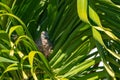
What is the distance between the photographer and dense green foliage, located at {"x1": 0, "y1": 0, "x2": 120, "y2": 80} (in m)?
0.99

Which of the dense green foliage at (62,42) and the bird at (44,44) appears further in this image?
the bird at (44,44)

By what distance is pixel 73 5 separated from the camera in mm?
1126

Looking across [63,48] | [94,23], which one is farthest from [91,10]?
[63,48]

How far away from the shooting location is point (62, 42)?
111 centimetres

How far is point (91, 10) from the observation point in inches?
36.3

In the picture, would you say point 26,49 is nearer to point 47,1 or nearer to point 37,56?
point 37,56

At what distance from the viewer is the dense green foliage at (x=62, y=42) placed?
0.99m

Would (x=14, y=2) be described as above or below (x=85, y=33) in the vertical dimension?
above

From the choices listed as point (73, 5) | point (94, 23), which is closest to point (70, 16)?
point (73, 5)

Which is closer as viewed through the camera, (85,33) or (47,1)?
(85,33)

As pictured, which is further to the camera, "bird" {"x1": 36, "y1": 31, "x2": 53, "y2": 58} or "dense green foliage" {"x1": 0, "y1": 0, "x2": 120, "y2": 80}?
"bird" {"x1": 36, "y1": 31, "x2": 53, "y2": 58}

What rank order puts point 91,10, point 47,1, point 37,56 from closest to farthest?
point 91,10
point 37,56
point 47,1

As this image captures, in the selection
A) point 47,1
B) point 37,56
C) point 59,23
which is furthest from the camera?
point 47,1

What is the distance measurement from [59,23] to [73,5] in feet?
0.24
